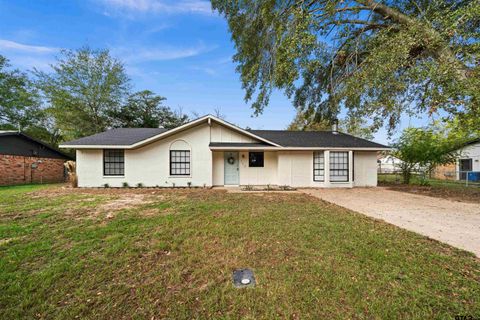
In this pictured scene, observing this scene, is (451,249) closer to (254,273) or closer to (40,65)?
(254,273)

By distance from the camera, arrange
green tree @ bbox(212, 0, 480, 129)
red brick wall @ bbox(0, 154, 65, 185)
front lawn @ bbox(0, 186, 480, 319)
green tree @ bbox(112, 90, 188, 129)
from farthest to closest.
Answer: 1. green tree @ bbox(112, 90, 188, 129)
2. red brick wall @ bbox(0, 154, 65, 185)
3. green tree @ bbox(212, 0, 480, 129)
4. front lawn @ bbox(0, 186, 480, 319)

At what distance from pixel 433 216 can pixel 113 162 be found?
13920 millimetres

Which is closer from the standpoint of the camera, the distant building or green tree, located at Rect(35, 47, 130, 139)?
the distant building

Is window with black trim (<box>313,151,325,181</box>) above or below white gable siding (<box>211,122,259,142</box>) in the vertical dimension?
below

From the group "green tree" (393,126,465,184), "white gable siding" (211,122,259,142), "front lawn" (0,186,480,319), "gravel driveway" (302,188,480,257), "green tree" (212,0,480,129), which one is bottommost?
"gravel driveway" (302,188,480,257)

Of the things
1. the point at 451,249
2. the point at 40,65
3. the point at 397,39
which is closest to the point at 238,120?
the point at 397,39

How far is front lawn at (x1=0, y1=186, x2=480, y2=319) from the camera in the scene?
6.73 ft

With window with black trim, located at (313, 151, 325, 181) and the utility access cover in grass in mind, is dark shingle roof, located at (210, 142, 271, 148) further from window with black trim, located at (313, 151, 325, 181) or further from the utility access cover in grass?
the utility access cover in grass

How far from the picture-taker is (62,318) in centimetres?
192

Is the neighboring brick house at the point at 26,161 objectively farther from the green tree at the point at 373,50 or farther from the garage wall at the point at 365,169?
the garage wall at the point at 365,169

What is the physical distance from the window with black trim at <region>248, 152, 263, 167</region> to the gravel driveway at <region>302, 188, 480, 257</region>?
17.4ft

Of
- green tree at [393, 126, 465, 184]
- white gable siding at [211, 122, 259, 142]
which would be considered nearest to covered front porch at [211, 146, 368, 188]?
white gable siding at [211, 122, 259, 142]

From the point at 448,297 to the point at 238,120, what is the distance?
25716 mm

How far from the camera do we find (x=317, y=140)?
12.1m
